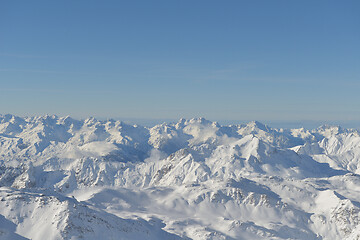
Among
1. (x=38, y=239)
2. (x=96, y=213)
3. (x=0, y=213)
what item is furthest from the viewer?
(x=96, y=213)

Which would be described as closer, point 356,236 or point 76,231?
point 356,236

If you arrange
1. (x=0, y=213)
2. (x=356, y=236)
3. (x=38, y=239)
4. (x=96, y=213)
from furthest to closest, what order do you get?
1. (x=96, y=213)
2. (x=0, y=213)
3. (x=38, y=239)
4. (x=356, y=236)

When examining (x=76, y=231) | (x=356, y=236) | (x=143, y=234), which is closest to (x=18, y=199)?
(x=76, y=231)

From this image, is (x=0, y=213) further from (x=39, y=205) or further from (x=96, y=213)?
(x=96, y=213)

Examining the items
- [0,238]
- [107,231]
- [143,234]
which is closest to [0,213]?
[0,238]

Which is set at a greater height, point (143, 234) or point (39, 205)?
point (39, 205)

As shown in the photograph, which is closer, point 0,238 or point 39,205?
point 0,238

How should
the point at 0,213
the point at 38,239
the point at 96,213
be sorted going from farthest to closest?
the point at 96,213, the point at 0,213, the point at 38,239


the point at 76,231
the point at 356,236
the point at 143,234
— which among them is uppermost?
the point at 356,236

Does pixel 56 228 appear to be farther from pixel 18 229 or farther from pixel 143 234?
pixel 143 234
